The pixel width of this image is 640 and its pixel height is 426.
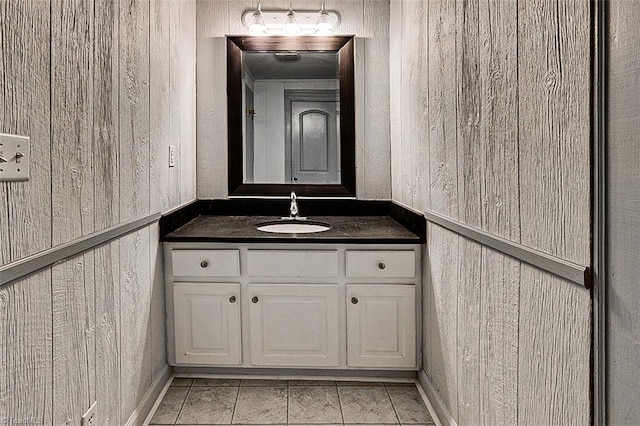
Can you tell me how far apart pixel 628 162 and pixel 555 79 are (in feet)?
0.98

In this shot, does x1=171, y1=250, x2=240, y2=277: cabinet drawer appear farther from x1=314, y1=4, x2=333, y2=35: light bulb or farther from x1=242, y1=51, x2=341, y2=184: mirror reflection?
x1=314, y1=4, x2=333, y2=35: light bulb

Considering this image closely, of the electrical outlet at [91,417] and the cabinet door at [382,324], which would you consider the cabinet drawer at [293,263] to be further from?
the electrical outlet at [91,417]

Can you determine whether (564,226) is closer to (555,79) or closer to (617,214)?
(617,214)

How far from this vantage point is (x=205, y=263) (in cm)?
249

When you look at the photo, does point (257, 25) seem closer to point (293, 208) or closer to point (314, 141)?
point (314, 141)

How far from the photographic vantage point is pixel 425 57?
227 cm

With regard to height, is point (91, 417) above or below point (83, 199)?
below

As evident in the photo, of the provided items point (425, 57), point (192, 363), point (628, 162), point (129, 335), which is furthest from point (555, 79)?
point (192, 363)

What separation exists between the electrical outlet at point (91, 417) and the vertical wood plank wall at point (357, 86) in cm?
171

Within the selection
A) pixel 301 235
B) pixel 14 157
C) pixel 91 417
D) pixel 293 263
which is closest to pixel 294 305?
pixel 293 263

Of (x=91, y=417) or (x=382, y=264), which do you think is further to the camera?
(x=382, y=264)

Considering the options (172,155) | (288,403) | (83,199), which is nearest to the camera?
(83,199)

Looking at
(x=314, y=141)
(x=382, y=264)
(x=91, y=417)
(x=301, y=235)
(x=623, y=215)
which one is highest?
(x=314, y=141)

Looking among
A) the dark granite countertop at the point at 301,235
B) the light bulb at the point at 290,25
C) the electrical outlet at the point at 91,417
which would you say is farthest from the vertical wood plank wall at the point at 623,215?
the light bulb at the point at 290,25
